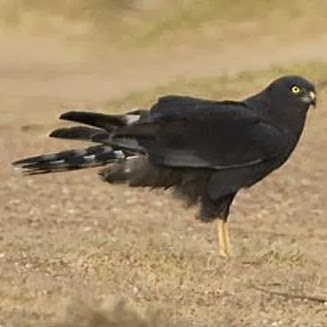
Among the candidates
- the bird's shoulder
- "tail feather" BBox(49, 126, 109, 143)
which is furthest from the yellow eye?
"tail feather" BBox(49, 126, 109, 143)

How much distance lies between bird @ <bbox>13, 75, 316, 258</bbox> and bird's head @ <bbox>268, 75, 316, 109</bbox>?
97 mm

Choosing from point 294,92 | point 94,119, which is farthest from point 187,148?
point 294,92

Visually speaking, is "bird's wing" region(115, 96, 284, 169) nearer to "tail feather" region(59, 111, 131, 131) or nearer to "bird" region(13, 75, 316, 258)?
"bird" region(13, 75, 316, 258)

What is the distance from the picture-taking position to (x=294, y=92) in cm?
884

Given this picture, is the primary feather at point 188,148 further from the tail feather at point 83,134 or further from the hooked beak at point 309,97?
the hooked beak at point 309,97

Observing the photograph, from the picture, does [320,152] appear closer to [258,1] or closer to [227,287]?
[227,287]

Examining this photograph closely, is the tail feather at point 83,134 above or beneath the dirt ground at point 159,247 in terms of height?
above

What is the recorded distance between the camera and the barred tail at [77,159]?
27.6ft

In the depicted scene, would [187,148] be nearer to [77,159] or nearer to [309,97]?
[77,159]

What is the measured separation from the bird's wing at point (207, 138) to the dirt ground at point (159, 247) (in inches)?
22.4

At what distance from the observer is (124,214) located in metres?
11.2

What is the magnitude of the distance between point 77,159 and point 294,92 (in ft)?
4.64

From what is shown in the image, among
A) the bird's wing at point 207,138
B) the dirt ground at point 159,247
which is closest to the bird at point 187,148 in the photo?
the bird's wing at point 207,138

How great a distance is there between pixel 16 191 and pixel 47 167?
12.8 ft
